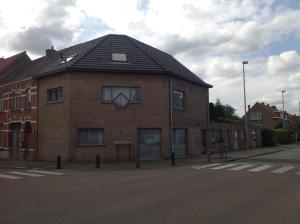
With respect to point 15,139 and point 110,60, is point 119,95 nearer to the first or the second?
point 110,60

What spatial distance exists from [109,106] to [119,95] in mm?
1042

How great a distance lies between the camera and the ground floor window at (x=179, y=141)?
3219 cm

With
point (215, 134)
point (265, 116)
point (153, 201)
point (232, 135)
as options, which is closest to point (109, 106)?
point (215, 134)

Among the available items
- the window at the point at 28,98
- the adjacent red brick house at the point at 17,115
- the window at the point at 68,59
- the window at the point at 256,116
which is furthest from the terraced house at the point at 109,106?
the window at the point at 256,116

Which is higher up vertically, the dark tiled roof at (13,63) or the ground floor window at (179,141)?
the dark tiled roof at (13,63)

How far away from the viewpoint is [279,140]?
69500mm

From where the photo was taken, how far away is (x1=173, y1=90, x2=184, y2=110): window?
32688mm

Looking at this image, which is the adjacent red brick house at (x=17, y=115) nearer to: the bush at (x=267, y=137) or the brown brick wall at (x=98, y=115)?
the brown brick wall at (x=98, y=115)

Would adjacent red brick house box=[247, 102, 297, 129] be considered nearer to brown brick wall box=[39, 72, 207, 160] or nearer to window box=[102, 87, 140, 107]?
brown brick wall box=[39, 72, 207, 160]

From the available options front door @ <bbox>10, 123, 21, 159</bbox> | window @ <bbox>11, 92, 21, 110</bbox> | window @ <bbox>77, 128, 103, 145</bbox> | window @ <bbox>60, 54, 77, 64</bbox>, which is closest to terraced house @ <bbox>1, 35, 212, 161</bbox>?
window @ <bbox>77, 128, 103, 145</bbox>

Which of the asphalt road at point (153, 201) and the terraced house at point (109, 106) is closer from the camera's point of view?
the asphalt road at point (153, 201)

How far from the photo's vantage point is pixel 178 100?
33531mm

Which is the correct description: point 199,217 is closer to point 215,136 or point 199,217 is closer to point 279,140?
point 215,136

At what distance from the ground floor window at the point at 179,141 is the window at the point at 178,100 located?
171 cm
